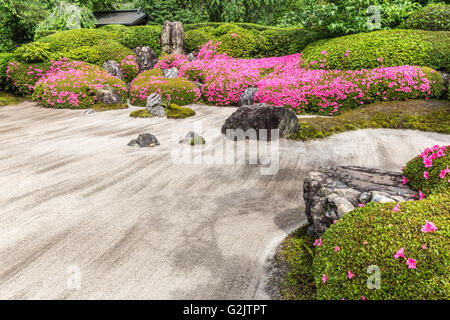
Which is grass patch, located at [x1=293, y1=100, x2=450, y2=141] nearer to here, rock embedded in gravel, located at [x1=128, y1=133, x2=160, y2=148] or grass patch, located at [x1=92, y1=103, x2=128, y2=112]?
rock embedded in gravel, located at [x1=128, y1=133, x2=160, y2=148]

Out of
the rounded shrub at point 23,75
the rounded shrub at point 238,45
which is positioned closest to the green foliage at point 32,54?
the rounded shrub at point 23,75

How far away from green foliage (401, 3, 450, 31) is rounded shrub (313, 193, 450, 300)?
12.4 m

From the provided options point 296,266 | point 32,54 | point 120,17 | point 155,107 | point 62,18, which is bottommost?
point 296,266

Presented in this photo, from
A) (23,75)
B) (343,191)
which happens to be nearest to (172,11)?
(23,75)

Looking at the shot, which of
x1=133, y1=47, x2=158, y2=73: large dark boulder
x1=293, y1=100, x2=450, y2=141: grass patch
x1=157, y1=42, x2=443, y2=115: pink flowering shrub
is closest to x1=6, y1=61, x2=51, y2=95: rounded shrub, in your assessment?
x1=133, y1=47, x2=158, y2=73: large dark boulder

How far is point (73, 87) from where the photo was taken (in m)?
12.2

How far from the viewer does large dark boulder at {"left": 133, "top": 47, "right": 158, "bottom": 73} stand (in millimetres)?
17047

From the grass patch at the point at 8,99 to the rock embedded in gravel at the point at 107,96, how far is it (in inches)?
180

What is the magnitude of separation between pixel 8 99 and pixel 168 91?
8156 mm

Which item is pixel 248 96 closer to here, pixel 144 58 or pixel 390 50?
pixel 390 50

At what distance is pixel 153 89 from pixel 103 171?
25.6 feet

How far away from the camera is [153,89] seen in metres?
12.4

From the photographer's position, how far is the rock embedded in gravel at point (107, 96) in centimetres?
1209

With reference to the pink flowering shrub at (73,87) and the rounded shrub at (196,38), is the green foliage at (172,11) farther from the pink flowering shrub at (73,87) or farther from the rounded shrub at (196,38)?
the pink flowering shrub at (73,87)
